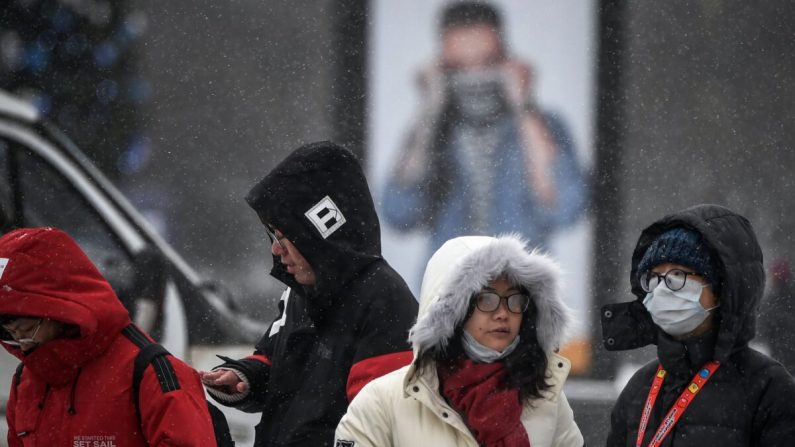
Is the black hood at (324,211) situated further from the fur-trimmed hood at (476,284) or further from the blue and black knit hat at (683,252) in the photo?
the blue and black knit hat at (683,252)

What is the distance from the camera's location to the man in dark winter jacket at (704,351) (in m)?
3.01

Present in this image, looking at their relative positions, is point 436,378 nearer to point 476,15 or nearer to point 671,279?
point 671,279

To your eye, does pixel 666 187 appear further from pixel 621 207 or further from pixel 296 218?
pixel 296 218

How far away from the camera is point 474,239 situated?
3.20 m

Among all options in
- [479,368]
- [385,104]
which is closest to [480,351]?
[479,368]

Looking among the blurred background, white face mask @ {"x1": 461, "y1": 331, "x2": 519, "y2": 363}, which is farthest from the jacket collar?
the blurred background

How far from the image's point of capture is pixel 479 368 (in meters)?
3.02

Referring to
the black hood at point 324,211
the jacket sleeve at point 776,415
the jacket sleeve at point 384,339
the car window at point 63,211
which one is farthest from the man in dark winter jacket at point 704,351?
the car window at point 63,211

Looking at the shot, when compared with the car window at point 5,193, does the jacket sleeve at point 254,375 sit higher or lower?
lower

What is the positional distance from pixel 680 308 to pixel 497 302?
526 millimetres

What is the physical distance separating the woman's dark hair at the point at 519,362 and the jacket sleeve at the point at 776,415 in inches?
22.0

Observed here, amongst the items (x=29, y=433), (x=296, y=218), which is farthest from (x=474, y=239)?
(x=29, y=433)

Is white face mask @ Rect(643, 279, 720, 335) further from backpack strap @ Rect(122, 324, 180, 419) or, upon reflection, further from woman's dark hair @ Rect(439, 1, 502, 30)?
woman's dark hair @ Rect(439, 1, 502, 30)

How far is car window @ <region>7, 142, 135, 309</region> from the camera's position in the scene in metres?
6.26
